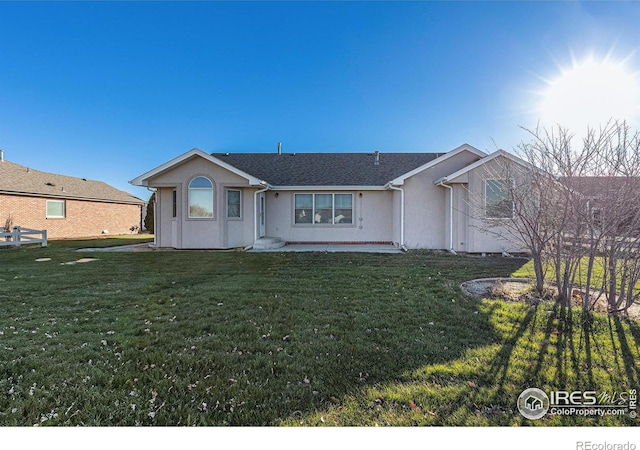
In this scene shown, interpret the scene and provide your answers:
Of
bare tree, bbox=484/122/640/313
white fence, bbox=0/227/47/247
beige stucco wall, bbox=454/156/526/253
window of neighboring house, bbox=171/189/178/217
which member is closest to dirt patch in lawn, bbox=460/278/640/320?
bare tree, bbox=484/122/640/313

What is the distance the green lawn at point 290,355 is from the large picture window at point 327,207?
320 inches

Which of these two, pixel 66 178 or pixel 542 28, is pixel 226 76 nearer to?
pixel 542 28

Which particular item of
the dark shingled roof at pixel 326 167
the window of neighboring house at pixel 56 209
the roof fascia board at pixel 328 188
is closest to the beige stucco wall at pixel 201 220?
the roof fascia board at pixel 328 188

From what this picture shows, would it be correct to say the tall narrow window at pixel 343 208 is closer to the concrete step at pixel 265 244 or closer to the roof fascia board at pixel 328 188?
the roof fascia board at pixel 328 188

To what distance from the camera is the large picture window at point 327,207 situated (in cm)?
1447

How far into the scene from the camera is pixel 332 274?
7.80 meters

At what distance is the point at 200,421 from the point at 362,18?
8.62 m

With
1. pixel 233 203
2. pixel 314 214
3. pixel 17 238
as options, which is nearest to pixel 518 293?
pixel 314 214

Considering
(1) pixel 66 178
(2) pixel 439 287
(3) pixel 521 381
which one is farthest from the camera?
(1) pixel 66 178

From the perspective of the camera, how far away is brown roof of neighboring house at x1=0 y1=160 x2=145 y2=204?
59.5 ft

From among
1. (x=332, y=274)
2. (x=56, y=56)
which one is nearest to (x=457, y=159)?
(x=332, y=274)

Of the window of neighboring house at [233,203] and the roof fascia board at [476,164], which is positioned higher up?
the roof fascia board at [476,164]

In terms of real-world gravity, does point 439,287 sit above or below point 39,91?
below

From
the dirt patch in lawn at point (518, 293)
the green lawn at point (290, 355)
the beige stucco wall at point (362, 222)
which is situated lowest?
the green lawn at point (290, 355)
